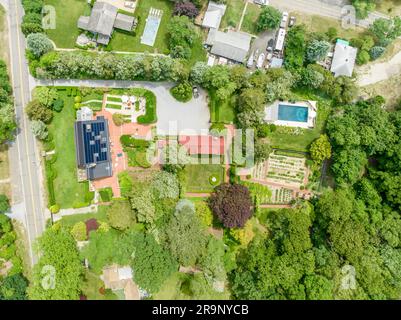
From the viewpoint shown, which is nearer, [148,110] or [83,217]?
[83,217]

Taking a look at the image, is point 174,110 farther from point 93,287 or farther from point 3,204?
point 93,287

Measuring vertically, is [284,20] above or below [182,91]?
above

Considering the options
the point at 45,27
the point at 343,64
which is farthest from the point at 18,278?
the point at 343,64

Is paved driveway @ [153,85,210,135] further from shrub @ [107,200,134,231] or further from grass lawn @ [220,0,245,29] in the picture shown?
shrub @ [107,200,134,231]

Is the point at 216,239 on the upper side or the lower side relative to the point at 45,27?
lower

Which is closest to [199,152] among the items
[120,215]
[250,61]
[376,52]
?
[120,215]

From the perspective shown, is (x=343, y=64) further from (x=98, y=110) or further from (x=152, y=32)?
(x=98, y=110)
